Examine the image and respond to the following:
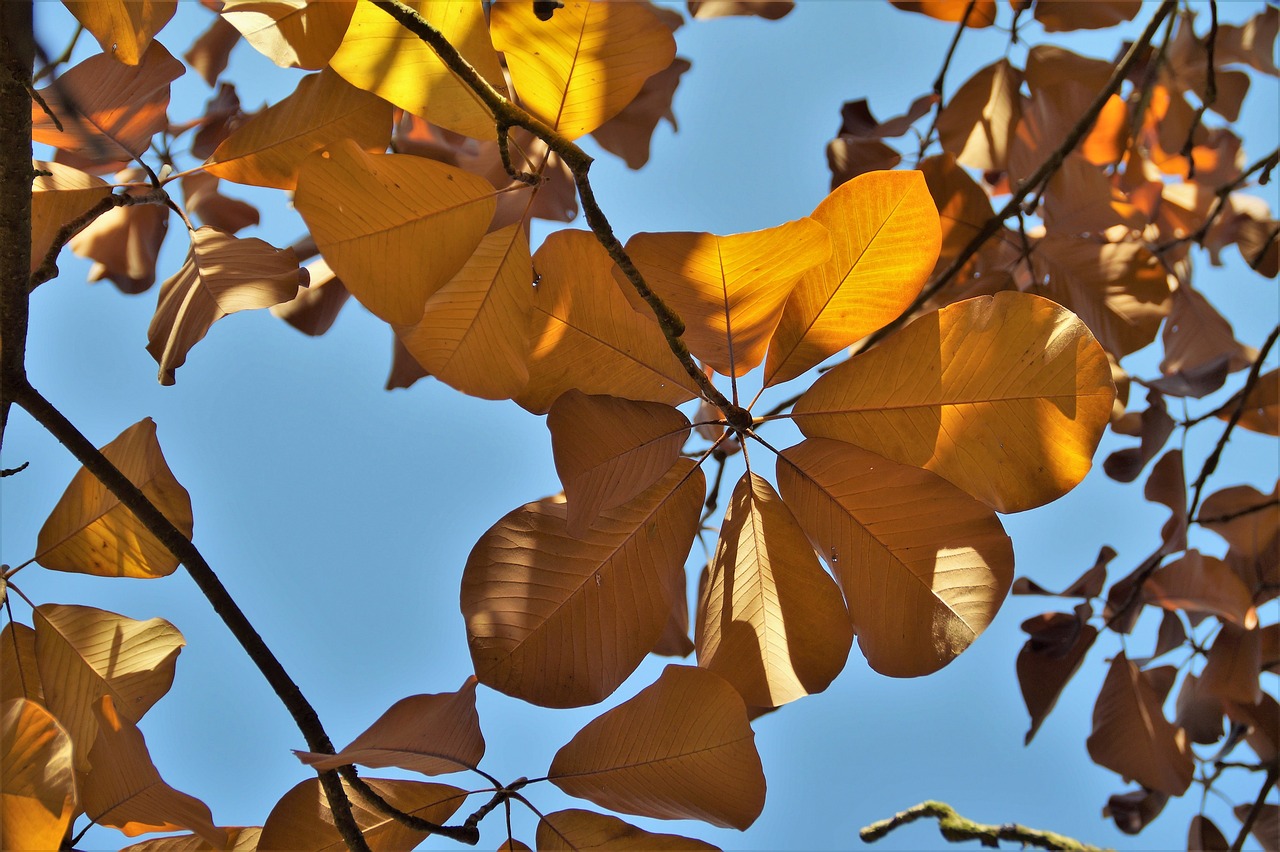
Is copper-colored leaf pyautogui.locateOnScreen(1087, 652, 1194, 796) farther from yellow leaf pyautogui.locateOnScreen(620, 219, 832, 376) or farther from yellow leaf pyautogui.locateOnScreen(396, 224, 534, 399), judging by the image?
yellow leaf pyautogui.locateOnScreen(396, 224, 534, 399)

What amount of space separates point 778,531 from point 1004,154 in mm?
754

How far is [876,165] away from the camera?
1.08 m

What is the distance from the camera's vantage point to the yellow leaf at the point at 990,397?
0.57 metres

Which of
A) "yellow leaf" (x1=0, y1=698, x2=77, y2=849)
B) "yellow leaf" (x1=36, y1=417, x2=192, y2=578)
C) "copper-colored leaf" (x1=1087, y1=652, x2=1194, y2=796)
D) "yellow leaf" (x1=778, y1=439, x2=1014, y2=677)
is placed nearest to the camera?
"yellow leaf" (x1=0, y1=698, x2=77, y2=849)

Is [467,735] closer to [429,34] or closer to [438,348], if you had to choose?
[438,348]

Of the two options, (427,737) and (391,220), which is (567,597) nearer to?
(427,737)

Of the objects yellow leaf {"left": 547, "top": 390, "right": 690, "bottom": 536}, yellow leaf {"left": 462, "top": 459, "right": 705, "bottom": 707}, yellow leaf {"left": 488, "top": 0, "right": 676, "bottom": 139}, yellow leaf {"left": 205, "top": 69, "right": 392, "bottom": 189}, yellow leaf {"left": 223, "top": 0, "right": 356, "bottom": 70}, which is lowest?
yellow leaf {"left": 462, "top": 459, "right": 705, "bottom": 707}

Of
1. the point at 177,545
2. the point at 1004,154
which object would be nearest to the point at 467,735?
the point at 177,545

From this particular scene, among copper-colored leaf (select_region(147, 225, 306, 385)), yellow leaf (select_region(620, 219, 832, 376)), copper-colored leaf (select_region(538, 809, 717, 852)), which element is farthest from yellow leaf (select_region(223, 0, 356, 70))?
copper-colored leaf (select_region(538, 809, 717, 852))

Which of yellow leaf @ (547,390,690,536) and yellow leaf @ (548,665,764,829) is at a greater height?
yellow leaf @ (547,390,690,536)

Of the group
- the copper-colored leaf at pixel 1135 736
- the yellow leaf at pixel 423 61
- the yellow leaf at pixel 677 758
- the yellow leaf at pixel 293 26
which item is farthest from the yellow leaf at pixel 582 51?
the copper-colored leaf at pixel 1135 736

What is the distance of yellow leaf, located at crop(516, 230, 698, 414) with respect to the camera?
625 millimetres

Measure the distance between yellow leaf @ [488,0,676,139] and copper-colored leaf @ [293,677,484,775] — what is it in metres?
0.44

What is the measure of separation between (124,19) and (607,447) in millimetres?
457
